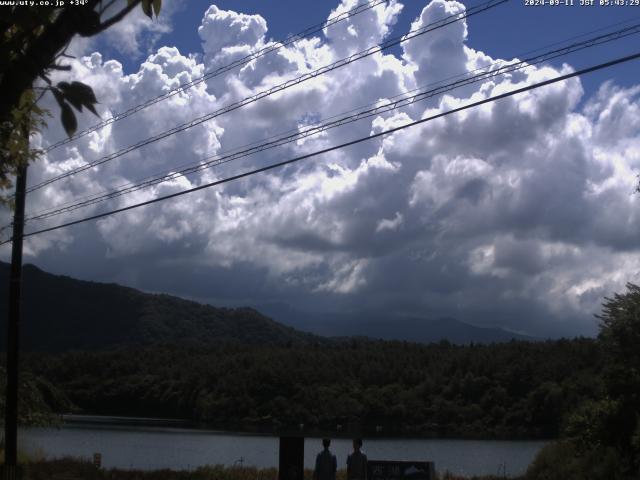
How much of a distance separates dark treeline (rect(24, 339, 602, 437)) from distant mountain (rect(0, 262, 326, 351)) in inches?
2382

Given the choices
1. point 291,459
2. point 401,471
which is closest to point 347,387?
point 291,459

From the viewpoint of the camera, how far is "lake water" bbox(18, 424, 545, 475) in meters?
42.6

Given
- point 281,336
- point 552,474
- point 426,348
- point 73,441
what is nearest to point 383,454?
point 73,441

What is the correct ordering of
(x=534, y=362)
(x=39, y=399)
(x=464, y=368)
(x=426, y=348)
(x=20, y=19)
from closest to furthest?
A: (x=20, y=19) < (x=39, y=399) < (x=534, y=362) < (x=464, y=368) < (x=426, y=348)

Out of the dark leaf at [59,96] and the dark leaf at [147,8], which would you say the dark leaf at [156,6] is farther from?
the dark leaf at [59,96]

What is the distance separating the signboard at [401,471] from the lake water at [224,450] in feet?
74.2

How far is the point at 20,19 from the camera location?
4.32 meters

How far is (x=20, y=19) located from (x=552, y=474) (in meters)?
22.9

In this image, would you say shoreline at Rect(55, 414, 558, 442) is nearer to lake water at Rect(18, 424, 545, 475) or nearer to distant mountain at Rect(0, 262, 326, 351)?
lake water at Rect(18, 424, 545, 475)

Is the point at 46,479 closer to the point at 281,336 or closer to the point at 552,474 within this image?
the point at 552,474

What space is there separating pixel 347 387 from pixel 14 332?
71535 millimetres

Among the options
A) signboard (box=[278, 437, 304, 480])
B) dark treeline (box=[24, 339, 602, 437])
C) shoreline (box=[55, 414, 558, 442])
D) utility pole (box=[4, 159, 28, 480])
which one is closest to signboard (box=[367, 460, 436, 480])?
signboard (box=[278, 437, 304, 480])

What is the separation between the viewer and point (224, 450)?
52875mm

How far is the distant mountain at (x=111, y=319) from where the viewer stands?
6506 inches
